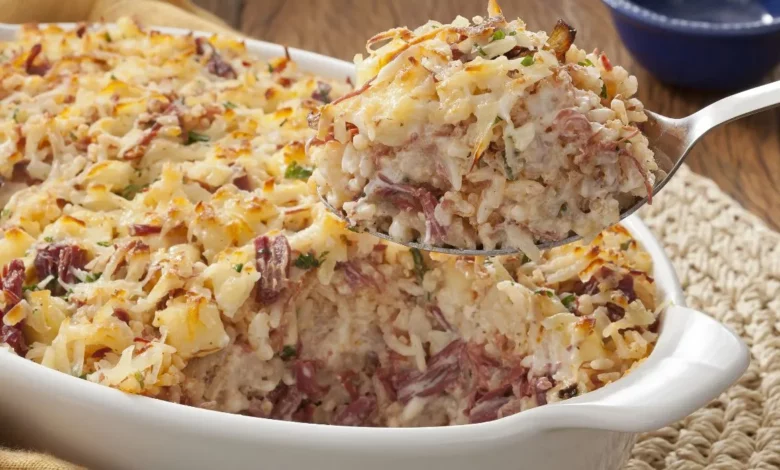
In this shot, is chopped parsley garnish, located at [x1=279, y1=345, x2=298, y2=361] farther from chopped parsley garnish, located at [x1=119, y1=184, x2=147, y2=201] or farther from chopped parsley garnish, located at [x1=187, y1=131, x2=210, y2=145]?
chopped parsley garnish, located at [x1=187, y1=131, x2=210, y2=145]

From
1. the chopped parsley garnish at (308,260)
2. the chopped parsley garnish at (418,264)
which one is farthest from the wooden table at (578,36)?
the chopped parsley garnish at (308,260)

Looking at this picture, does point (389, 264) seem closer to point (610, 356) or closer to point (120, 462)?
point (610, 356)

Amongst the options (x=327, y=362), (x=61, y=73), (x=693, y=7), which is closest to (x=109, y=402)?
(x=327, y=362)

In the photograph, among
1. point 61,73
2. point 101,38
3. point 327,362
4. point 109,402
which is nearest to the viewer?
point 109,402

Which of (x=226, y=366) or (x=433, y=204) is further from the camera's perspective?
(x=226, y=366)

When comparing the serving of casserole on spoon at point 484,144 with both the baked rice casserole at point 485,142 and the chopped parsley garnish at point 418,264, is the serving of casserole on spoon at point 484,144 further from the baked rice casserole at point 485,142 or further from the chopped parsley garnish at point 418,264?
the chopped parsley garnish at point 418,264

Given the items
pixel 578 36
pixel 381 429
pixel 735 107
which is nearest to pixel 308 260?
pixel 381 429

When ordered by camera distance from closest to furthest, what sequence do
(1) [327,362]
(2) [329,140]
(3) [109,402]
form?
(3) [109,402], (2) [329,140], (1) [327,362]
